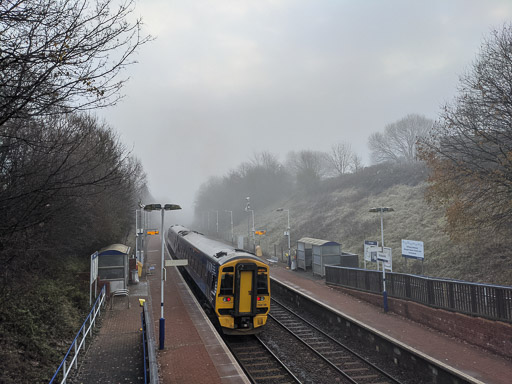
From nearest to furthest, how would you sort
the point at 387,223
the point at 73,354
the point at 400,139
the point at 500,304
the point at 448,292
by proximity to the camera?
the point at 500,304, the point at 73,354, the point at 448,292, the point at 387,223, the point at 400,139

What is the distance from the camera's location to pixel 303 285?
21.2 m

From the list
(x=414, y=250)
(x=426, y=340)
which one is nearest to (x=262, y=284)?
(x=426, y=340)

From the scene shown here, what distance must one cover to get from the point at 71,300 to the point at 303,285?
12.3 metres

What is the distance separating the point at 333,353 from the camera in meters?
12.0

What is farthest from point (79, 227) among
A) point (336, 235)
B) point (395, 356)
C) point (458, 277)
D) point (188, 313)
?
point (336, 235)

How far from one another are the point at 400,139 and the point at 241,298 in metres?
56.6

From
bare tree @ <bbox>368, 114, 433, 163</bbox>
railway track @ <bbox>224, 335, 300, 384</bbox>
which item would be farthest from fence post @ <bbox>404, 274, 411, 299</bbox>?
bare tree @ <bbox>368, 114, 433, 163</bbox>

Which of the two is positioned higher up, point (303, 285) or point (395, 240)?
point (395, 240)

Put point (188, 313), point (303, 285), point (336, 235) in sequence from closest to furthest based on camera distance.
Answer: point (188, 313), point (303, 285), point (336, 235)

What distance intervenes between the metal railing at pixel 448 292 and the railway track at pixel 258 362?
6.40 meters

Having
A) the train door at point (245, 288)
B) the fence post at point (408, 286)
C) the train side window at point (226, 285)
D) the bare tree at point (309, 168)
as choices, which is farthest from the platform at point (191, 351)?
the bare tree at point (309, 168)

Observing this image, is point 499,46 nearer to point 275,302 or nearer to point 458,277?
point 458,277

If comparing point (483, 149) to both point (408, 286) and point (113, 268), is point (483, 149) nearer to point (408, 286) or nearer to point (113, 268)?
point (408, 286)

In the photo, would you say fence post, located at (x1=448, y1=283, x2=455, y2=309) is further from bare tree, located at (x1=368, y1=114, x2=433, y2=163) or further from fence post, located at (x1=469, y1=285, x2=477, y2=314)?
bare tree, located at (x1=368, y1=114, x2=433, y2=163)
